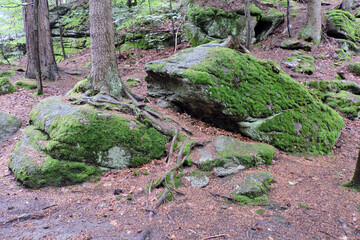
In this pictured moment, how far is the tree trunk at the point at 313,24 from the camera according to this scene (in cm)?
1266

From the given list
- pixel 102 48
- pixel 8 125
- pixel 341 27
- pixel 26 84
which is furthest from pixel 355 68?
pixel 26 84

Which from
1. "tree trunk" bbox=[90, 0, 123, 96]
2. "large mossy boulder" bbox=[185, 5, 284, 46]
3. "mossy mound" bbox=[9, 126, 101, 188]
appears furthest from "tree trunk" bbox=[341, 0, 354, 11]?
"mossy mound" bbox=[9, 126, 101, 188]

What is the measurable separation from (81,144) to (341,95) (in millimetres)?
10610

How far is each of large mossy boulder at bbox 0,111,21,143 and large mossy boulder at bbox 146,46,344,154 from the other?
4.56 metres

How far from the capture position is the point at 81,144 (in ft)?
15.0

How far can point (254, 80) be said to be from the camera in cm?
675

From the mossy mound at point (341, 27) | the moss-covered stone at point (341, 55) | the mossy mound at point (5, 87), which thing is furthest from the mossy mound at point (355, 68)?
the mossy mound at point (5, 87)

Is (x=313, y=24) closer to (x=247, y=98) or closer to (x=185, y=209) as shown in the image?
(x=247, y=98)

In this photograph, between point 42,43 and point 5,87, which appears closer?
point 5,87

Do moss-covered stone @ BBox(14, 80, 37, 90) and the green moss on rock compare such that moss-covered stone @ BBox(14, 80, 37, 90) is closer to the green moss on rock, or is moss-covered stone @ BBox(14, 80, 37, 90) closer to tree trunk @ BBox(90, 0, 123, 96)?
tree trunk @ BBox(90, 0, 123, 96)

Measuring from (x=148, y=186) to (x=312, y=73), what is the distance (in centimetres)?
1066

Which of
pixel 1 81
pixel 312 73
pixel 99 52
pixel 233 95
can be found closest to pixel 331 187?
pixel 233 95

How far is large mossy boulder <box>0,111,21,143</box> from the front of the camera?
6.22 m

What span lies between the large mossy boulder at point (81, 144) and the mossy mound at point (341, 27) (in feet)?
48.4
